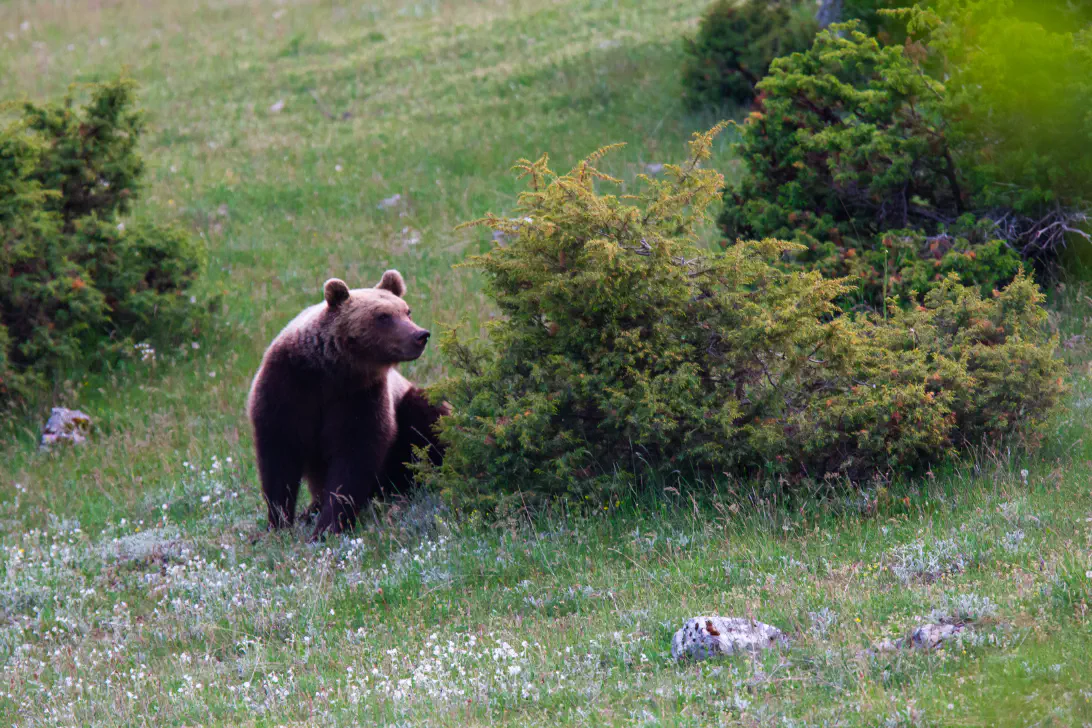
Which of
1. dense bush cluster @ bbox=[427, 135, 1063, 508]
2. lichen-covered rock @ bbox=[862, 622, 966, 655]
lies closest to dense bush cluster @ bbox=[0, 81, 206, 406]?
dense bush cluster @ bbox=[427, 135, 1063, 508]

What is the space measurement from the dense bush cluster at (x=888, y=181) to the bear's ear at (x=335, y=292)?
13.1ft

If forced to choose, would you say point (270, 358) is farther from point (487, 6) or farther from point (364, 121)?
point (487, 6)

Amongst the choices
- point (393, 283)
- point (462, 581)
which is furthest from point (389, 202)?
point (462, 581)

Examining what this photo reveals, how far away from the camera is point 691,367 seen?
24.3 ft

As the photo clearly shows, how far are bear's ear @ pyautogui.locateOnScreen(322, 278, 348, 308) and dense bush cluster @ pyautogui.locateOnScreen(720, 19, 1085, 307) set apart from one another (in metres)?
3.98

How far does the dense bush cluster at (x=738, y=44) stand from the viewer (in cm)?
1698

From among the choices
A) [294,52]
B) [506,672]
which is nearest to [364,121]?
[294,52]

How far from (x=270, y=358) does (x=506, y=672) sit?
410cm

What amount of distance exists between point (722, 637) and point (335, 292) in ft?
15.4

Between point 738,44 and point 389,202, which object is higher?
point 738,44

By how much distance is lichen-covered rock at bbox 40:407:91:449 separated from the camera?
11641mm

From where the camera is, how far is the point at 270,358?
859 centimetres

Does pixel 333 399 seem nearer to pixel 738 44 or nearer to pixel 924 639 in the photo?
pixel 924 639

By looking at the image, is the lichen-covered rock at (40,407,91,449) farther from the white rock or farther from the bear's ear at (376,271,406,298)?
the white rock
